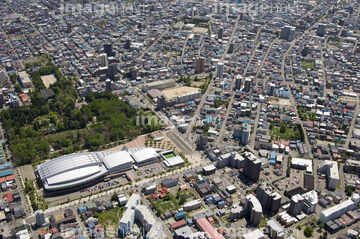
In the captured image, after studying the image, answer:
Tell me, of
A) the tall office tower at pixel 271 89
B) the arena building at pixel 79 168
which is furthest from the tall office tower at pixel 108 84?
the tall office tower at pixel 271 89

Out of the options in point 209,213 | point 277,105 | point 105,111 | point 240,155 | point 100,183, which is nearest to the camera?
point 209,213

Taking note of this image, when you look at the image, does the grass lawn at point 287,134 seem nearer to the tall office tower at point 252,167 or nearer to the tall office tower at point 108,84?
the tall office tower at point 252,167

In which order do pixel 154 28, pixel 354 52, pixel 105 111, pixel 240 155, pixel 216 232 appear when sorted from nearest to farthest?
pixel 216 232 → pixel 240 155 → pixel 105 111 → pixel 354 52 → pixel 154 28

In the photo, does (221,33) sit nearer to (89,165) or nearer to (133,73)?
(133,73)

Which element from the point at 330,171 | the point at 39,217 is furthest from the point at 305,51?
the point at 39,217

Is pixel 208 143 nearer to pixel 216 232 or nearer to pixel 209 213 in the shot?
pixel 209 213

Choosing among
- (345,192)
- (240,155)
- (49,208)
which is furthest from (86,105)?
(345,192)

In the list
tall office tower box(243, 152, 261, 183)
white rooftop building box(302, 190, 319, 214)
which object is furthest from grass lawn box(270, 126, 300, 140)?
white rooftop building box(302, 190, 319, 214)
